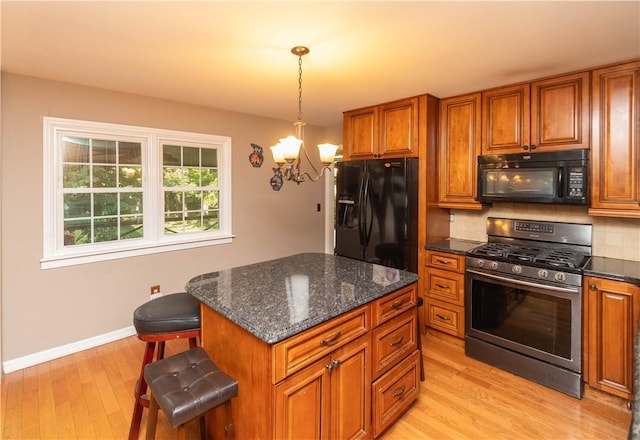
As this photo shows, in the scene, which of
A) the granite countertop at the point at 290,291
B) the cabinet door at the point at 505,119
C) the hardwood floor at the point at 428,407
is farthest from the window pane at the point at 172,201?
the cabinet door at the point at 505,119

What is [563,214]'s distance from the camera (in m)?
2.83

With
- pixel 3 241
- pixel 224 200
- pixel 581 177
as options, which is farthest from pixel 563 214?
pixel 3 241

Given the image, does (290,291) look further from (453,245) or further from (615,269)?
(615,269)

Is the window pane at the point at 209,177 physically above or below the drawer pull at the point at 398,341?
above

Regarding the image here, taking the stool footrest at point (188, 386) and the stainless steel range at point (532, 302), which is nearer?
the stool footrest at point (188, 386)

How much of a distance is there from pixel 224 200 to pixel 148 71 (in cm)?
162

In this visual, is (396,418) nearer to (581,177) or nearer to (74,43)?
(581,177)

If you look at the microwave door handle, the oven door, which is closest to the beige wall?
the oven door

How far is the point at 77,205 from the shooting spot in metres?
2.92

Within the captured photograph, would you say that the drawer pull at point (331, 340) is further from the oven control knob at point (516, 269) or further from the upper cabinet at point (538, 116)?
the upper cabinet at point (538, 116)

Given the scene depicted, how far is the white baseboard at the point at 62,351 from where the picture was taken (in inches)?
103

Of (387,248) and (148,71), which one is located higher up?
(148,71)

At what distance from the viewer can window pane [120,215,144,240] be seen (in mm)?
3201

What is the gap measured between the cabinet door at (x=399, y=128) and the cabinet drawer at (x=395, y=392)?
1.94 meters
